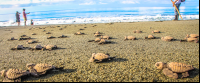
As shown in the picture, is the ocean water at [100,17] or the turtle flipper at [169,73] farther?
the ocean water at [100,17]

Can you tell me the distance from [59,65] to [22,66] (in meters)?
0.80

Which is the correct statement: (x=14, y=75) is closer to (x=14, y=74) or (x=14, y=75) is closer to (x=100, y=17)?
(x=14, y=74)

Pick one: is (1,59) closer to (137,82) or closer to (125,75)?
(125,75)

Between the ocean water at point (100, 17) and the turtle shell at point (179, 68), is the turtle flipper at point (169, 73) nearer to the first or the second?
the turtle shell at point (179, 68)

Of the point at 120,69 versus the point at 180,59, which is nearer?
the point at 120,69

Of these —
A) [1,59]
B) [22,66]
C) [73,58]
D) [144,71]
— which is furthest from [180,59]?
[1,59]

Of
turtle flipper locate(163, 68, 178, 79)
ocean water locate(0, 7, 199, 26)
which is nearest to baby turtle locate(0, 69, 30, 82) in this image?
turtle flipper locate(163, 68, 178, 79)

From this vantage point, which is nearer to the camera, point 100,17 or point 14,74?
point 14,74

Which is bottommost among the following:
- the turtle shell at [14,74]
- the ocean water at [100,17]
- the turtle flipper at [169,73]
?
the turtle flipper at [169,73]

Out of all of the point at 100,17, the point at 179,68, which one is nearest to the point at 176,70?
the point at 179,68

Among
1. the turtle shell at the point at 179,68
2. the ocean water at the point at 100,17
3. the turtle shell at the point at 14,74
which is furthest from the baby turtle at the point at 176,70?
the ocean water at the point at 100,17

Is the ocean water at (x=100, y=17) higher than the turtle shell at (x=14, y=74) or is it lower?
higher

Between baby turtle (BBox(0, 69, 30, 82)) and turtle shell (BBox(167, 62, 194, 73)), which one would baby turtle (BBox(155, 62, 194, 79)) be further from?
baby turtle (BBox(0, 69, 30, 82))

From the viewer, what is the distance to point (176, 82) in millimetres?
2273
